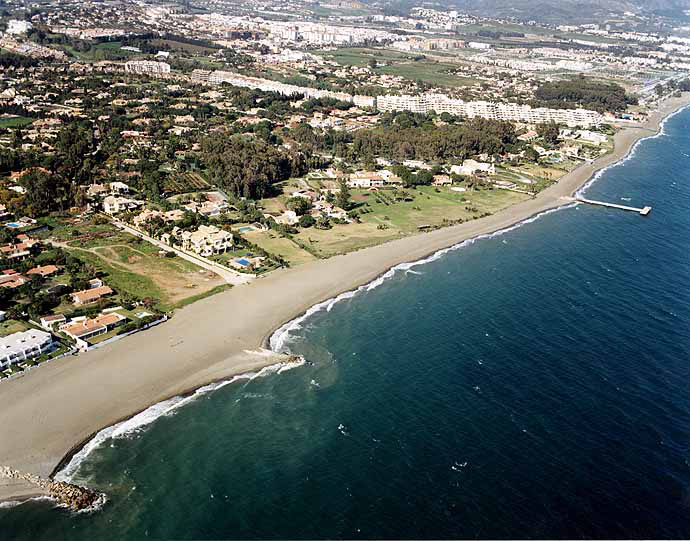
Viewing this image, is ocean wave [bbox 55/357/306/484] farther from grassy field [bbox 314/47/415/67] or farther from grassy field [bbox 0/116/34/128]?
grassy field [bbox 314/47/415/67]

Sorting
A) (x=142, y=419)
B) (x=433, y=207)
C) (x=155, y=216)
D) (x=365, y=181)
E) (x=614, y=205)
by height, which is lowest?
(x=614, y=205)

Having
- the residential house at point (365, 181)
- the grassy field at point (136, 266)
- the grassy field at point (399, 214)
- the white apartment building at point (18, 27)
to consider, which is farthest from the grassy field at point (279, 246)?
the white apartment building at point (18, 27)

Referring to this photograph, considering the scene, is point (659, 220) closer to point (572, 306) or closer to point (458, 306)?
point (572, 306)

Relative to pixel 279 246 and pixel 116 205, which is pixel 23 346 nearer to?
pixel 279 246

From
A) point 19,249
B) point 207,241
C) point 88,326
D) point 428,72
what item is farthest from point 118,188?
point 428,72

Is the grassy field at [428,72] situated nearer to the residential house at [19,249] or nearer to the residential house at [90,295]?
the residential house at [19,249]
